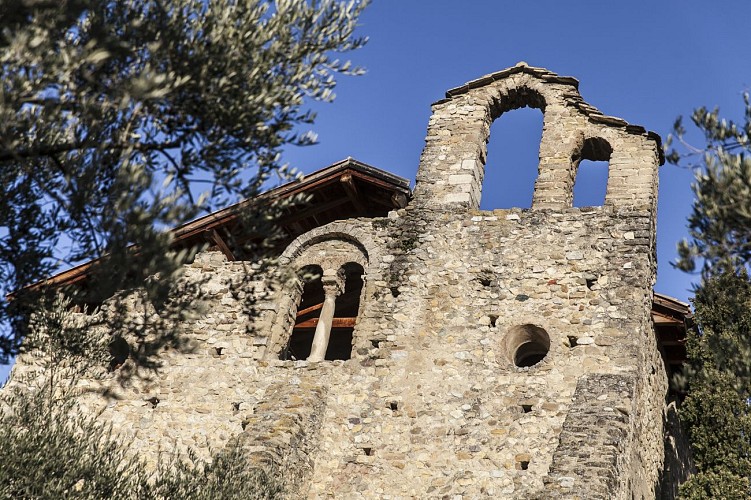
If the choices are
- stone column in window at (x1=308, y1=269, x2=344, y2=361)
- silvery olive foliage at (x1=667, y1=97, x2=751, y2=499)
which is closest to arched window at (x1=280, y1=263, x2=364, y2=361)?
stone column in window at (x1=308, y1=269, x2=344, y2=361)

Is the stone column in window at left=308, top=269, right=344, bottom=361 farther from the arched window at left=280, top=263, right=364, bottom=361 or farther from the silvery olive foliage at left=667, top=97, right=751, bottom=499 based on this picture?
the silvery olive foliage at left=667, top=97, right=751, bottom=499

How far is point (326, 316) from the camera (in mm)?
15570

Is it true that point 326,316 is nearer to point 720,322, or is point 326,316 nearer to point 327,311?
point 327,311

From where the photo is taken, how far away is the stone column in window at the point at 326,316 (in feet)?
49.8

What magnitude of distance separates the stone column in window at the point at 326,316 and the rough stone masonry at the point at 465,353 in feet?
0.21

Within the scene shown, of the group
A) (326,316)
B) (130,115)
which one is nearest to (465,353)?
(326,316)

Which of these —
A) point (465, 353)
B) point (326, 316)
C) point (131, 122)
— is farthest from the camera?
point (326, 316)

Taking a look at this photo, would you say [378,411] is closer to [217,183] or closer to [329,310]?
[329,310]

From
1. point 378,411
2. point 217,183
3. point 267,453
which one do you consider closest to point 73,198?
point 217,183

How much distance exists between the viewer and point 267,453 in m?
12.4

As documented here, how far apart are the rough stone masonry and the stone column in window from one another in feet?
0.21

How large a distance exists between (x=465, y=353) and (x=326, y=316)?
9.04 ft

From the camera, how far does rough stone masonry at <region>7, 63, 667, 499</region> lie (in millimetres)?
12789

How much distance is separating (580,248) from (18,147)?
908cm
